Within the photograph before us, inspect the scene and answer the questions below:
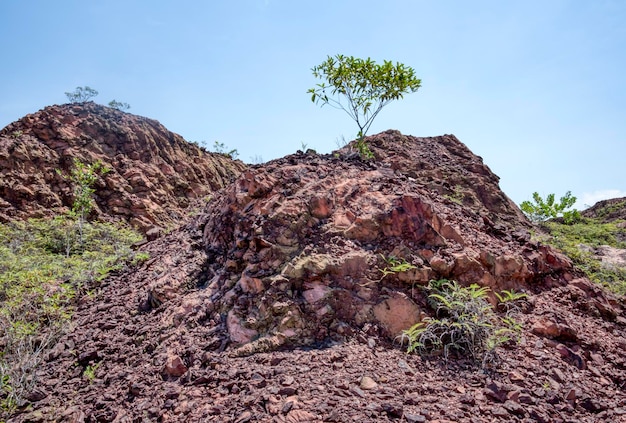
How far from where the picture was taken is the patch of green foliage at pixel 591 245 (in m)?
7.51

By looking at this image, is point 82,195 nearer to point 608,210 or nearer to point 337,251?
point 337,251

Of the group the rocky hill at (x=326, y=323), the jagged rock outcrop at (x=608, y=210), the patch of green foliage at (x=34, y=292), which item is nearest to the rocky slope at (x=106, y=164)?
the patch of green foliage at (x=34, y=292)

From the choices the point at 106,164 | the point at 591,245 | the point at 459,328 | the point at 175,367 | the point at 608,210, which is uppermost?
the point at 106,164

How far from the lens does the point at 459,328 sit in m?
3.54

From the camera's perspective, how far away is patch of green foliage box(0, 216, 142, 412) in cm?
414

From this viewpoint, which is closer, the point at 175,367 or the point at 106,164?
the point at 175,367

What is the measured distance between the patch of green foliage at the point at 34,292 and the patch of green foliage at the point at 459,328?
4.42m

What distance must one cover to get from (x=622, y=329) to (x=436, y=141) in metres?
10.2

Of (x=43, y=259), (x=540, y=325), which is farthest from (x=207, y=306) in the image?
(x=43, y=259)

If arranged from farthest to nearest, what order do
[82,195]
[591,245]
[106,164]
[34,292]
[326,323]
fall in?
[106,164] < [591,245] < [82,195] < [34,292] < [326,323]

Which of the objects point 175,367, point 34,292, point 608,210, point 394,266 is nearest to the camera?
point 175,367

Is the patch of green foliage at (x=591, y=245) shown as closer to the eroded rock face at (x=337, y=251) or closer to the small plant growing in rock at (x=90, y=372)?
the eroded rock face at (x=337, y=251)

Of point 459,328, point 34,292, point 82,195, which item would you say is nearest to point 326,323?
point 459,328

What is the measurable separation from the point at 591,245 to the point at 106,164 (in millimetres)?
18741
